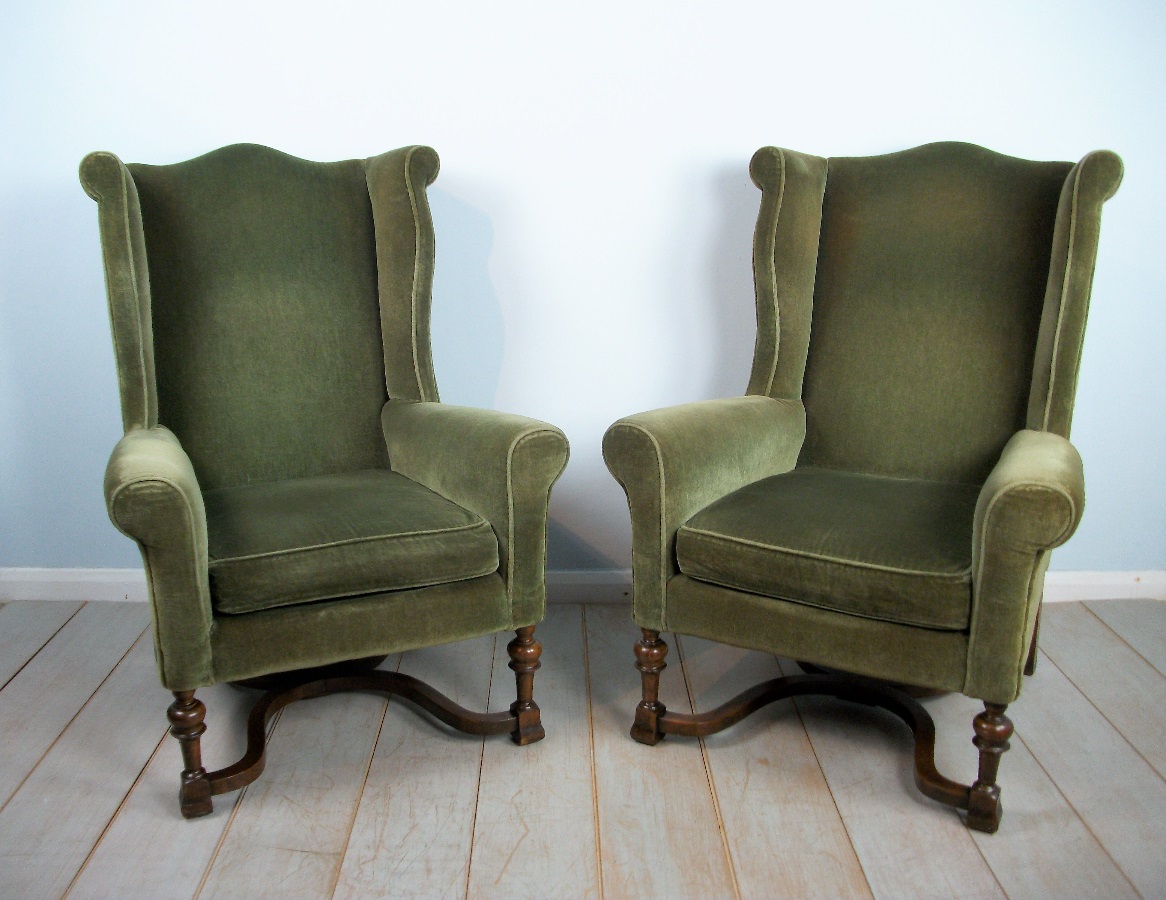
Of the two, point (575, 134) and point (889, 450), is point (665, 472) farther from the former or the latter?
point (575, 134)

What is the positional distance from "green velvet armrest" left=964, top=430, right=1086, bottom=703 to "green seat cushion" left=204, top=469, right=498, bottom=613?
0.78 metres

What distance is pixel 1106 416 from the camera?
2295mm

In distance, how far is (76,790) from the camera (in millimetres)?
1583

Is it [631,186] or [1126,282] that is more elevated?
[631,186]

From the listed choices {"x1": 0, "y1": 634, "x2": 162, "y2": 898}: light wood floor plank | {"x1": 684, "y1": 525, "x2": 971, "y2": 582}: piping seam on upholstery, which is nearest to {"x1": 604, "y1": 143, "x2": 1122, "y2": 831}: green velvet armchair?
{"x1": 684, "y1": 525, "x2": 971, "y2": 582}: piping seam on upholstery

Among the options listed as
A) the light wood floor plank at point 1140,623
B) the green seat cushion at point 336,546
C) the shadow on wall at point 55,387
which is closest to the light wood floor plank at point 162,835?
the green seat cushion at point 336,546

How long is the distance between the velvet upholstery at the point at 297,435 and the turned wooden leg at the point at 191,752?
7 cm

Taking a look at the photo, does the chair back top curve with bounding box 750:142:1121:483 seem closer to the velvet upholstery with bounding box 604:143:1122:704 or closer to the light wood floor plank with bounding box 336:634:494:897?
the velvet upholstery with bounding box 604:143:1122:704

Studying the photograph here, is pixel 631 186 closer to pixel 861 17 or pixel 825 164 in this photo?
pixel 825 164

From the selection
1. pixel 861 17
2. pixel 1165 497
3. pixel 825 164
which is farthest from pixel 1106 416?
pixel 861 17

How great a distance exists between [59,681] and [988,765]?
182 centimetres

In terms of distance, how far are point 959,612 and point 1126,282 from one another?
1282mm

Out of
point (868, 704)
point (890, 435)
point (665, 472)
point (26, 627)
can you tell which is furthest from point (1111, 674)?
point (26, 627)

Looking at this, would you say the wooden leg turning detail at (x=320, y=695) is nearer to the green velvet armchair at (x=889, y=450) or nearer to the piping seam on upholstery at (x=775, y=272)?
the green velvet armchair at (x=889, y=450)
